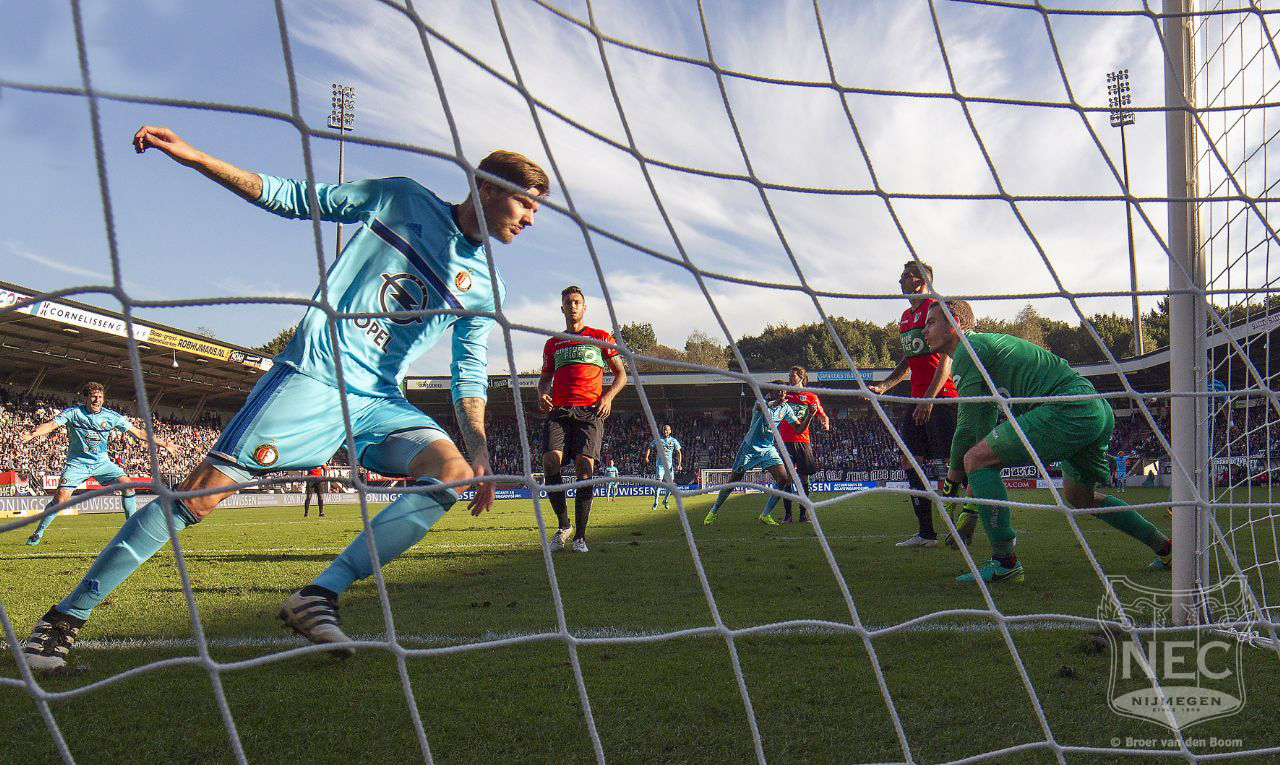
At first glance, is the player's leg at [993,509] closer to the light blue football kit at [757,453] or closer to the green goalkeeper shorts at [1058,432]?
the green goalkeeper shorts at [1058,432]

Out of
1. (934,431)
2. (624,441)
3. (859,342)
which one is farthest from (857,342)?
(934,431)

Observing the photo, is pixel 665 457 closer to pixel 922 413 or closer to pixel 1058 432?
pixel 1058 432

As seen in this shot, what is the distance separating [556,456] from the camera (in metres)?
5.81

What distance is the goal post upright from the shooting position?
270 centimetres

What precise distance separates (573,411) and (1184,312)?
3.88 metres

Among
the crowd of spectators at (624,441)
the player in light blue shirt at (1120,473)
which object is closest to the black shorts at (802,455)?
the crowd of spectators at (624,441)

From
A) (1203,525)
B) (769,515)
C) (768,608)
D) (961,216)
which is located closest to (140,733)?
(768,608)

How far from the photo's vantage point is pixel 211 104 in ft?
5.69

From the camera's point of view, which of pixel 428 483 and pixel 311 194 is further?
pixel 428 483

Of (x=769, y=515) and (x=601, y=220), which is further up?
(x=601, y=220)

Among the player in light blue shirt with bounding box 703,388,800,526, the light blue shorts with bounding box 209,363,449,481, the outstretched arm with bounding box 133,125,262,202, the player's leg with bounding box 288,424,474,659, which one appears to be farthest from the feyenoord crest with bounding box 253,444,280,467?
the player in light blue shirt with bounding box 703,388,800,526

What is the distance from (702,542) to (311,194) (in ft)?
15.5

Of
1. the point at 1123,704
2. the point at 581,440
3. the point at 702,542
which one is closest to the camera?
the point at 1123,704

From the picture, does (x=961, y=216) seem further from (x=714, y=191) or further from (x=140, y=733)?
(x=140, y=733)
